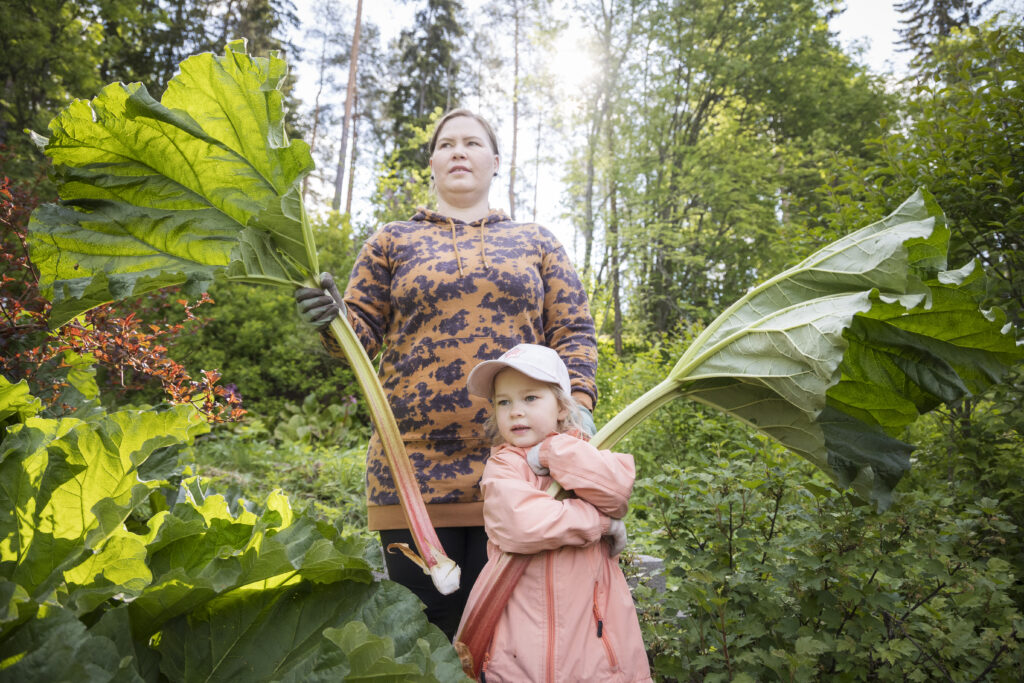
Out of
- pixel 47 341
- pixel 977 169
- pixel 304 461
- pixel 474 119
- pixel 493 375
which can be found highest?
pixel 977 169

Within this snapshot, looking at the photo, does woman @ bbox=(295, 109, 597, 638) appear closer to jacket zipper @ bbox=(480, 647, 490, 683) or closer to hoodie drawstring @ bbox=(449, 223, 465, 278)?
hoodie drawstring @ bbox=(449, 223, 465, 278)

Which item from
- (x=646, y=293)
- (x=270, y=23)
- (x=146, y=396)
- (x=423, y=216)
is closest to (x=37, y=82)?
(x=146, y=396)

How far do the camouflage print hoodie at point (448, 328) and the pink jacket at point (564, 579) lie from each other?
38 cm

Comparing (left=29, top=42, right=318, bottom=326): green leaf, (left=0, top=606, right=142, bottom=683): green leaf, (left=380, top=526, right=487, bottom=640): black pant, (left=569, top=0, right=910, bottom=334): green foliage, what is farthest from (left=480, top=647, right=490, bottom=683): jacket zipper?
(left=569, top=0, right=910, bottom=334): green foliage

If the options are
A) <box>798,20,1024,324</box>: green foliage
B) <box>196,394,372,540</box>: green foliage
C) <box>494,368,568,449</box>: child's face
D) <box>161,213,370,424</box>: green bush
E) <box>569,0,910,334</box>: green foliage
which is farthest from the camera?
<box>569,0,910,334</box>: green foliage

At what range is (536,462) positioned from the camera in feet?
5.24

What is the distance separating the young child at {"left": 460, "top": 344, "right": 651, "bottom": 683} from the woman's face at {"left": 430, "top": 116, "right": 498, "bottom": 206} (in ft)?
2.52

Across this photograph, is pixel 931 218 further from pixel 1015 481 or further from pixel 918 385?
pixel 1015 481

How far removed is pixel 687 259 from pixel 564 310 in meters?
12.7

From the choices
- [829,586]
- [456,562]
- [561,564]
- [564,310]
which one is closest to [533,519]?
[561,564]

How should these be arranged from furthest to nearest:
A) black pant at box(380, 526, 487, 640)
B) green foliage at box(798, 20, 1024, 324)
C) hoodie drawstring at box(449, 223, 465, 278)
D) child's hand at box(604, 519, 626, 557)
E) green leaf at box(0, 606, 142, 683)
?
1. green foliage at box(798, 20, 1024, 324)
2. hoodie drawstring at box(449, 223, 465, 278)
3. black pant at box(380, 526, 487, 640)
4. child's hand at box(604, 519, 626, 557)
5. green leaf at box(0, 606, 142, 683)

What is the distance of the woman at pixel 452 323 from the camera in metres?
1.91

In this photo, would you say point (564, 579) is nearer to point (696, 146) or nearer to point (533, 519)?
point (533, 519)

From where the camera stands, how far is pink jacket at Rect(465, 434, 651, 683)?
4.77 feet
